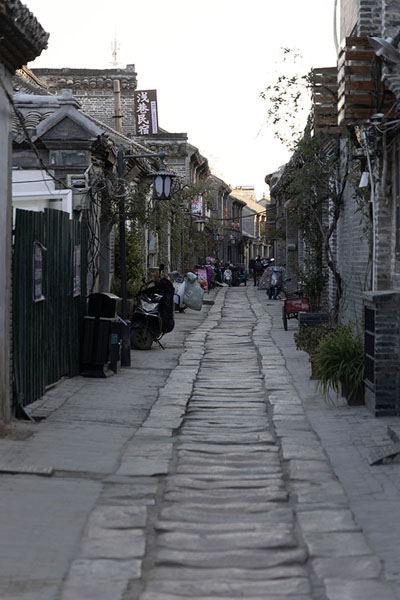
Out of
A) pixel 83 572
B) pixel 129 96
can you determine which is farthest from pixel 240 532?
pixel 129 96

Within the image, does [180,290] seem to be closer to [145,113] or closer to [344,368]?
[145,113]

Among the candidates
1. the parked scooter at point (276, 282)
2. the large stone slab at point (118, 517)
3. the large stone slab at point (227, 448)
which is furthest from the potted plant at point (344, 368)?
the parked scooter at point (276, 282)

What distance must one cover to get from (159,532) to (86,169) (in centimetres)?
1042

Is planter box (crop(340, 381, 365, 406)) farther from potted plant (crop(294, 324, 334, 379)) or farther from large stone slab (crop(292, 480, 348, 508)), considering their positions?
potted plant (crop(294, 324, 334, 379))

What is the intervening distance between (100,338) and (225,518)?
6990mm

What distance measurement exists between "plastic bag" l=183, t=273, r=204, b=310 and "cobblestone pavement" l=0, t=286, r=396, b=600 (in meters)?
13.4

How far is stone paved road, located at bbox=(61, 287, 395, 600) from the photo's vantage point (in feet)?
15.5

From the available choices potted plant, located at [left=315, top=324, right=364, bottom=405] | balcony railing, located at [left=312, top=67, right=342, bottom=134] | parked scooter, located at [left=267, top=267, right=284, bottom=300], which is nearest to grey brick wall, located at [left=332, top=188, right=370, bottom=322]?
balcony railing, located at [left=312, top=67, right=342, bottom=134]

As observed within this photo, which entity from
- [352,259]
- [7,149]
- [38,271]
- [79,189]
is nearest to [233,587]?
[7,149]

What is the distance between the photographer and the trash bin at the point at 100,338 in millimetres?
12711

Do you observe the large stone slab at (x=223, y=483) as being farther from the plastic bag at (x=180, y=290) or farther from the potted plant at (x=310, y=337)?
the plastic bag at (x=180, y=290)

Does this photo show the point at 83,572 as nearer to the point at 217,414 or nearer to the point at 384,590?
the point at 384,590

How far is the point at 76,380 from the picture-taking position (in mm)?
12305

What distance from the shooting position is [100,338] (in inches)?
502
